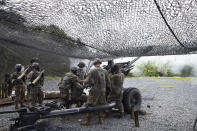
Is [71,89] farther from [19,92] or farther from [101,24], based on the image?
[19,92]

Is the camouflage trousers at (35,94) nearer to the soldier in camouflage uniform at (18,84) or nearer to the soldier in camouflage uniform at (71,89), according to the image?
the soldier in camouflage uniform at (18,84)

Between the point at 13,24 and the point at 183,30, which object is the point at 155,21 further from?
the point at 13,24

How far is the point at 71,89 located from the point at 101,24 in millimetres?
2209

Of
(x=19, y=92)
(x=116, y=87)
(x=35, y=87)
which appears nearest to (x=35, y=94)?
(x=35, y=87)

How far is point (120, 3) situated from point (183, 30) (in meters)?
2.02

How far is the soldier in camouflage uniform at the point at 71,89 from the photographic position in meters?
5.26

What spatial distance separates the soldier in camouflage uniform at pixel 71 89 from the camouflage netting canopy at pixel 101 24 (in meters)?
1.40

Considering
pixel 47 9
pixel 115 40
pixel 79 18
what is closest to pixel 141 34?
pixel 115 40

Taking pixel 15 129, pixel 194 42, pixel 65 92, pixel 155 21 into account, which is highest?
pixel 155 21

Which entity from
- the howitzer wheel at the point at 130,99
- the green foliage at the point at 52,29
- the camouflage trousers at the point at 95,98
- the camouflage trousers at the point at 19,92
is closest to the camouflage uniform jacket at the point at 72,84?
the camouflage trousers at the point at 95,98

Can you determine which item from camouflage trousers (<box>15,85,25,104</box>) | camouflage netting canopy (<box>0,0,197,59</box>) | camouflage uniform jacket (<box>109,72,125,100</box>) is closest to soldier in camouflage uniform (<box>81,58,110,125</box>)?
camouflage uniform jacket (<box>109,72,125,100</box>)

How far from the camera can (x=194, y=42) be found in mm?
5285

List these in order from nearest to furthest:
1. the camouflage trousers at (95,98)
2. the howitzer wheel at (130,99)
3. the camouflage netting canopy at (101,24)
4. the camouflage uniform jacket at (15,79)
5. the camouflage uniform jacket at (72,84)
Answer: the camouflage netting canopy at (101,24) < the camouflage trousers at (95,98) < the camouflage uniform jacket at (72,84) < the howitzer wheel at (130,99) < the camouflage uniform jacket at (15,79)

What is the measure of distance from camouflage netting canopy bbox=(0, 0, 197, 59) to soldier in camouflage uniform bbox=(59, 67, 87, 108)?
55.3 inches
